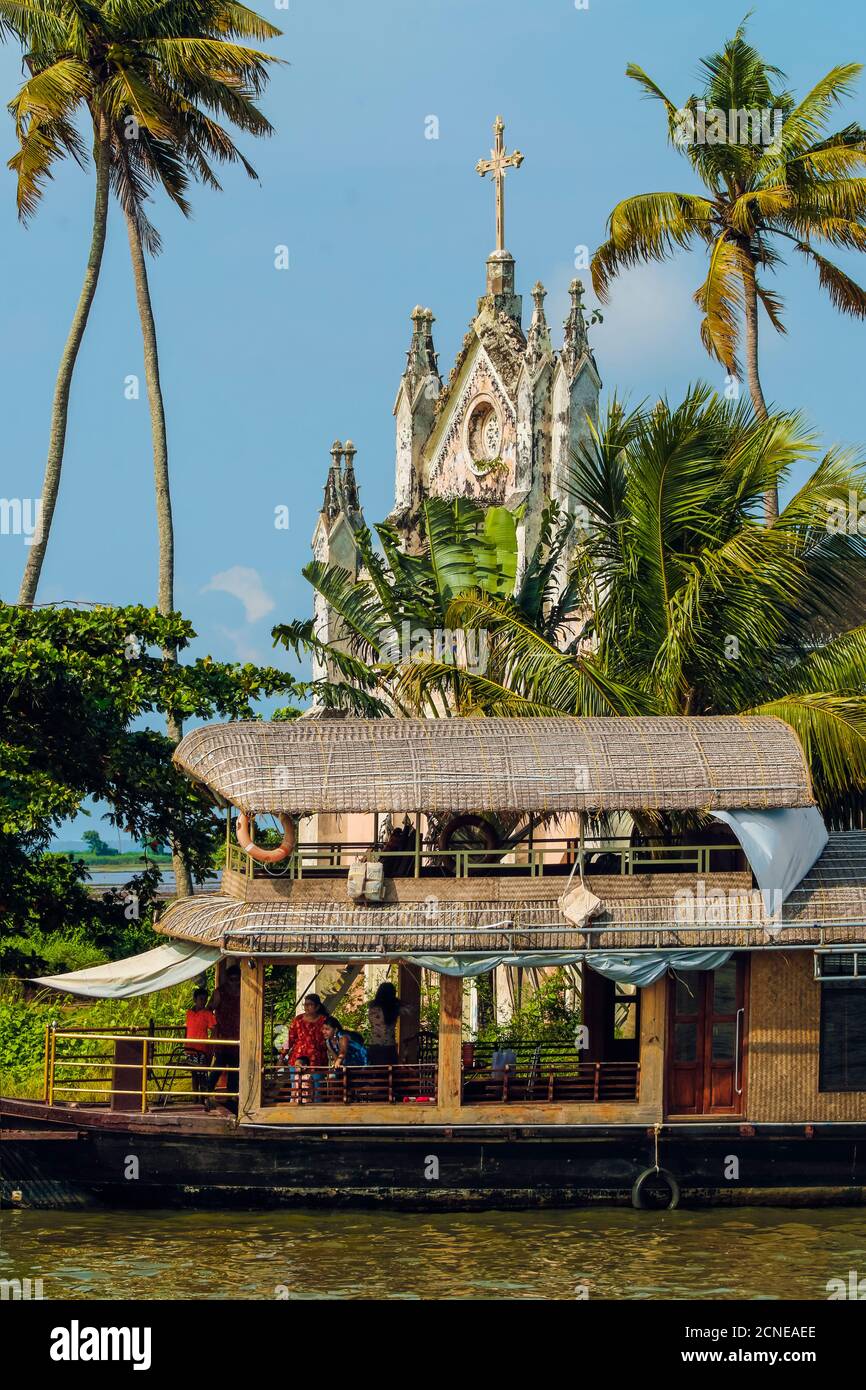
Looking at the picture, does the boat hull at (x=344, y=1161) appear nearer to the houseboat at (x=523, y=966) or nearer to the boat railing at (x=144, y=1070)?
the houseboat at (x=523, y=966)

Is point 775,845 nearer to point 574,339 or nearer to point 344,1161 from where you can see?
point 344,1161

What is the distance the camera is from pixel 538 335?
1337 inches

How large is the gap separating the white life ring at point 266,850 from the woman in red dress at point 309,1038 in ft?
4.82

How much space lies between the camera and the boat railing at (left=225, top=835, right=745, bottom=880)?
19.8 meters

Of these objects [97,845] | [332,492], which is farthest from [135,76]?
[97,845]

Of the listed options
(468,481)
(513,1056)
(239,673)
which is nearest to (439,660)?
(239,673)

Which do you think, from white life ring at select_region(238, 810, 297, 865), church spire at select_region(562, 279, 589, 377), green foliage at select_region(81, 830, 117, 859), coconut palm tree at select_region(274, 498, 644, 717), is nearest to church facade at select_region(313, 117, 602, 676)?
church spire at select_region(562, 279, 589, 377)

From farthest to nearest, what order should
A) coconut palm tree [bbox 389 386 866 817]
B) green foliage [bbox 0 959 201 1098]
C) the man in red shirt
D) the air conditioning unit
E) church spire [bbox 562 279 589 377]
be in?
church spire [bbox 562 279 589 377], green foliage [bbox 0 959 201 1098], coconut palm tree [bbox 389 386 866 817], the man in red shirt, the air conditioning unit

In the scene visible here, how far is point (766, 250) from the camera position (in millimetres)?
28328

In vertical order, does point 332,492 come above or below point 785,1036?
above

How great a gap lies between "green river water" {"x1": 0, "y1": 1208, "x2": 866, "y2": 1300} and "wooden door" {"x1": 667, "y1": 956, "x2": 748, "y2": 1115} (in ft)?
3.37

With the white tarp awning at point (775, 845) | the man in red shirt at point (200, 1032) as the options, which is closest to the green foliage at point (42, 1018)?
the man in red shirt at point (200, 1032)

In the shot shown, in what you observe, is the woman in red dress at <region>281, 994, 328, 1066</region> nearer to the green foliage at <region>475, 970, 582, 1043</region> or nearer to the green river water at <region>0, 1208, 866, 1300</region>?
Result: the green river water at <region>0, 1208, 866, 1300</region>

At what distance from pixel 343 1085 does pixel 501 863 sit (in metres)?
2.86
